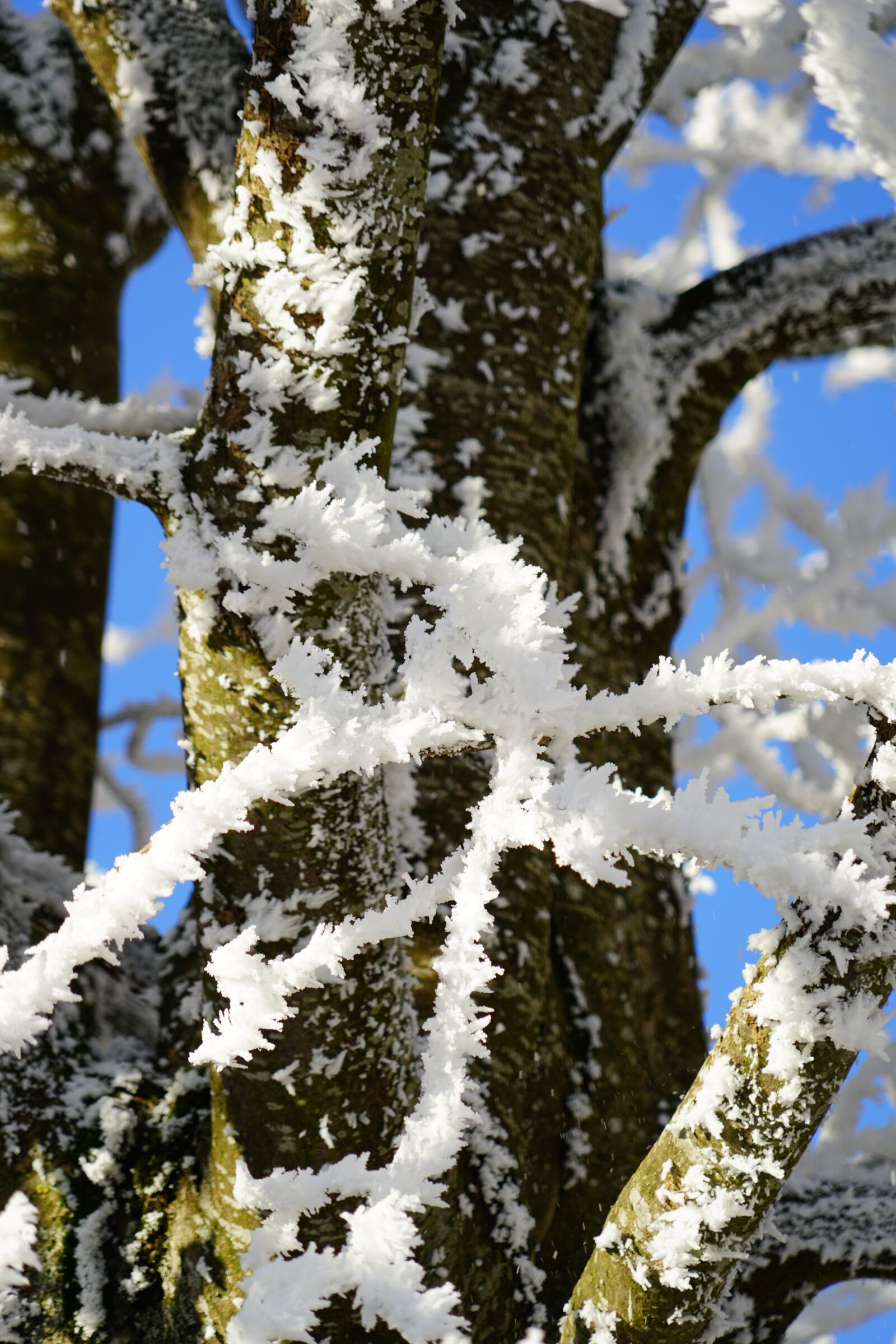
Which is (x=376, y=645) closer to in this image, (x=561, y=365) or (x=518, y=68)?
(x=561, y=365)

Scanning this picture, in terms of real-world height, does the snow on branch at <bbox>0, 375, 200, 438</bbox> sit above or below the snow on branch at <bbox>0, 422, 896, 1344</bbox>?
above

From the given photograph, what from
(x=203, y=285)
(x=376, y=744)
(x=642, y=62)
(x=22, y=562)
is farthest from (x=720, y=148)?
(x=376, y=744)

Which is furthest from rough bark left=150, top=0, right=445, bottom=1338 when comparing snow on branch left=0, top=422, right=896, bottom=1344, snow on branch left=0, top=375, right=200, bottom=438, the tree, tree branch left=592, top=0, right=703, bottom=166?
tree branch left=592, top=0, right=703, bottom=166

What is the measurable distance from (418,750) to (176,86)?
1.62m

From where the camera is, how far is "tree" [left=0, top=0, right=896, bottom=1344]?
923 millimetres

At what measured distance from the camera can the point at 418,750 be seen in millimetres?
922

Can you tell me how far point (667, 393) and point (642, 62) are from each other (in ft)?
2.20

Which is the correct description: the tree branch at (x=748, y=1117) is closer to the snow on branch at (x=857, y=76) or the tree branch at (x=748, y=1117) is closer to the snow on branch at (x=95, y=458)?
the snow on branch at (x=95, y=458)

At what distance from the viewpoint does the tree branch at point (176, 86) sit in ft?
6.22

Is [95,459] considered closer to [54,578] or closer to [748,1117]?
[748,1117]

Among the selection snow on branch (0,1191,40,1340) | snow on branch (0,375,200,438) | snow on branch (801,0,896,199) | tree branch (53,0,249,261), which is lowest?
snow on branch (0,1191,40,1340)

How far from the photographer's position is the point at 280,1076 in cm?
123

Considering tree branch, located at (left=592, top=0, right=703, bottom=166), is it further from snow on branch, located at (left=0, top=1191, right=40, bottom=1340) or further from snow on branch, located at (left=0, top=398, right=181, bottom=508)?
snow on branch, located at (left=0, top=1191, right=40, bottom=1340)

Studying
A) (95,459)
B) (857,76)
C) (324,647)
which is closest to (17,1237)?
(324,647)
